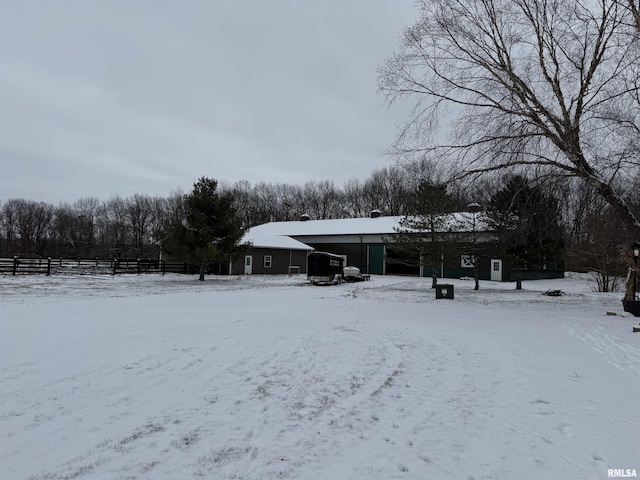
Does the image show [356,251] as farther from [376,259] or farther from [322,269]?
[322,269]

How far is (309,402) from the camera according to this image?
4.71 m

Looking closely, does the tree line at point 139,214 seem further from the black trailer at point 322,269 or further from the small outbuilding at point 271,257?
the black trailer at point 322,269

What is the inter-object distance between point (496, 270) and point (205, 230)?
22.6 metres

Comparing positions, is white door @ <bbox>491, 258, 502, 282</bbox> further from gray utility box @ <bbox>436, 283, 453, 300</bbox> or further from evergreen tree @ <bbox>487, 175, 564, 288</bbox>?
gray utility box @ <bbox>436, 283, 453, 300</bbox>

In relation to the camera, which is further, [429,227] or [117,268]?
[117,268]

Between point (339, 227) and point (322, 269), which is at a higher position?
point (339, 227)

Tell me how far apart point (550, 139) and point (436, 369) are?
11.2m

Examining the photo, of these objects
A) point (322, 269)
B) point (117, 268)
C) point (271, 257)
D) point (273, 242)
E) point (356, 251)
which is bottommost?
point (117, 268)

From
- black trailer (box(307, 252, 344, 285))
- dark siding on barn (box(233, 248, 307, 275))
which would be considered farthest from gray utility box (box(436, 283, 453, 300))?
dark siding on barn (box(233, 248, 307, 275))

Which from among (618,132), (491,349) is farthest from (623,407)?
(618,132)

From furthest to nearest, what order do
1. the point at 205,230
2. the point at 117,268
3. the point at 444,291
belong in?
the point at 117,268
the point at 205,230
the point at 444,291

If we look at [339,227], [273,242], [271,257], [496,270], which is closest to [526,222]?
[496,270]

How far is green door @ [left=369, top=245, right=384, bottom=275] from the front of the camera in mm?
38809

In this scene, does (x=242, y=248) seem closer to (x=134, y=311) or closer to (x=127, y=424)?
(x=134, y=311)
